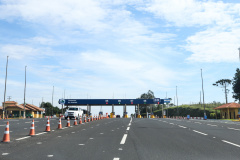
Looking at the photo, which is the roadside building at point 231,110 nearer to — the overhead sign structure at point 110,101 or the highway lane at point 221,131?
the overhead sign structure at point 110,101

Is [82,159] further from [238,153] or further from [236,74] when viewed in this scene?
[236,74]

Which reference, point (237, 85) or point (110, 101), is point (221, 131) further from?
point (110, 101)

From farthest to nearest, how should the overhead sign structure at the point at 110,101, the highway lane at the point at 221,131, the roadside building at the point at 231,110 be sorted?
the overhead sign structure at the point at 110,101 < the roadside building at the point at 231,110 < the highway lane at the point at 221,131

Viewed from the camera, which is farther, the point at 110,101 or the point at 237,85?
the point at 110,101

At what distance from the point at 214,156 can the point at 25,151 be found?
5739 mm

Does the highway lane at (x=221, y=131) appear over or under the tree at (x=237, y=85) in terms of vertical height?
under

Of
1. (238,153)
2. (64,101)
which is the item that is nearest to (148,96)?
(64,101)

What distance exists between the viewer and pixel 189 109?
8175cm

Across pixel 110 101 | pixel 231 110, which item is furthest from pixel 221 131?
pixel 110 101

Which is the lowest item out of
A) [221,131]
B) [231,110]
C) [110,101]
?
[231,110]

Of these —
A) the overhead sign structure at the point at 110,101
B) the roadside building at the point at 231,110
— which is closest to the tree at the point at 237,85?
the roadside building at the point at 231,110

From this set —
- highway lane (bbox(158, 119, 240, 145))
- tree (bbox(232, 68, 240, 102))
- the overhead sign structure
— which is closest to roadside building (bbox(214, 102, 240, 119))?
tree (bbox(232, 68, 240, 102))

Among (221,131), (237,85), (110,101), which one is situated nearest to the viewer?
(221,131)

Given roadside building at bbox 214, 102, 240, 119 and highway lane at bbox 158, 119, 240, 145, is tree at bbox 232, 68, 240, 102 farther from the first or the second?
highway lane at bbox 158, 119, 240, 145
